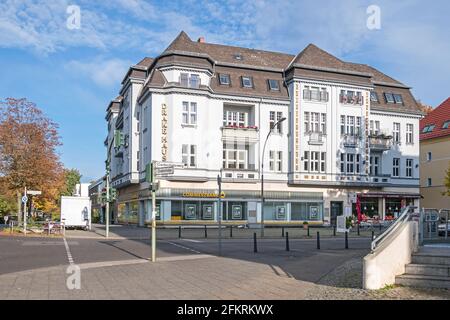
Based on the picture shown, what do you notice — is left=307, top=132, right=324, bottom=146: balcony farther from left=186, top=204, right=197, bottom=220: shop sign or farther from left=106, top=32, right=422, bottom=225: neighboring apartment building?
left=186, top=204, right=197, bottom=220: shop sign

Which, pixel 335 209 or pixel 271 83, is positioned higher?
pixel 271 83

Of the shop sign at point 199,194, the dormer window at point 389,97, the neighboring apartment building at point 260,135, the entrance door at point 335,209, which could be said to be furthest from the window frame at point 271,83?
the dormer window at point 389,97

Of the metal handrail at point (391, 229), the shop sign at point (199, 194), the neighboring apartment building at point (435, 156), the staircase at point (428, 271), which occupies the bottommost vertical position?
the staircase at point (428, 271)

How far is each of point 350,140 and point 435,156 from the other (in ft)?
52.8

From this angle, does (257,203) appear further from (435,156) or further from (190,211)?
(435,156)

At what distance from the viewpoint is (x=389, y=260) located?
1053 centimetres

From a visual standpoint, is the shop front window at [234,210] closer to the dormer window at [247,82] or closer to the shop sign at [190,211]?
the shop sign at [190,211]

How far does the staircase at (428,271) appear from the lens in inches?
408

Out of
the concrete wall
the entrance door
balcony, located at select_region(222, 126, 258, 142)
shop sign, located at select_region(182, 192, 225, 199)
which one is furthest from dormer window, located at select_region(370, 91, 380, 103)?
the concrete wall

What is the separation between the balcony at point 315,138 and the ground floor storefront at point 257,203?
4.58 m

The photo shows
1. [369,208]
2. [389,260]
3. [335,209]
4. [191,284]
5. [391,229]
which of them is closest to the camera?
[389,260]

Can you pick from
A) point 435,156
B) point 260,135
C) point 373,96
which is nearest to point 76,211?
point 260,135

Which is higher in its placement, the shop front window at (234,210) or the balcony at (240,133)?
the balcony at (240,133)
